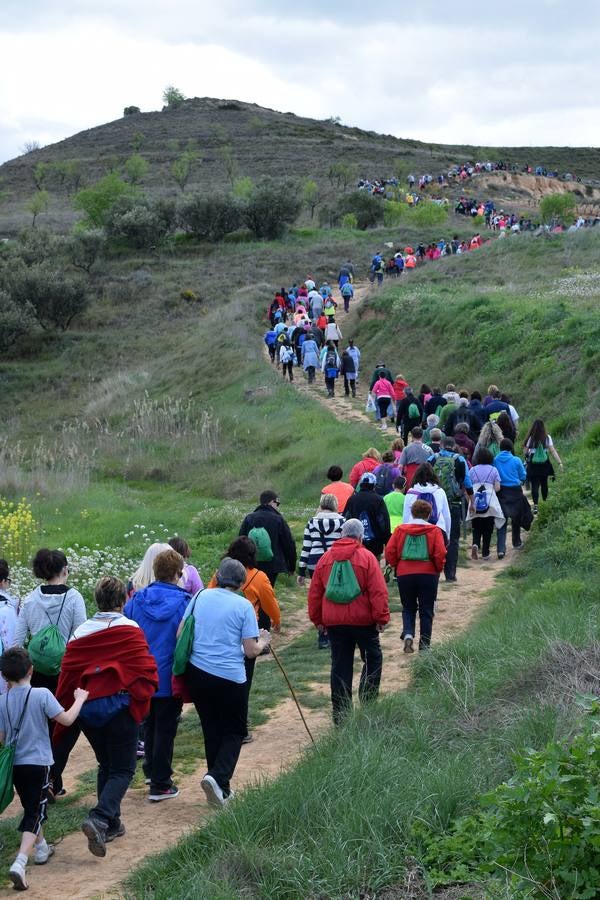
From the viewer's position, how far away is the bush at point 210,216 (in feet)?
175

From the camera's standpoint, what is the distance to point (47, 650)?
6.52 metres

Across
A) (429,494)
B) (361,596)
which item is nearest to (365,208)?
(429,494)

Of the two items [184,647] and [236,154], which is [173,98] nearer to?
[236,154]

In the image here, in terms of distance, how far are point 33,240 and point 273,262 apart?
Answer: 41.5ft

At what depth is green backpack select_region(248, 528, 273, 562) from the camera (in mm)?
9680

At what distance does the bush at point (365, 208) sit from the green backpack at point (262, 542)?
51.9m

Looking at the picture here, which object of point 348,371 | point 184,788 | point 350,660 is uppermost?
point 348,371

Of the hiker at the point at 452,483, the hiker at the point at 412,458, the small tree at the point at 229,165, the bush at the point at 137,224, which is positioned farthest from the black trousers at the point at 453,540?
the small tree at the point at 229,165

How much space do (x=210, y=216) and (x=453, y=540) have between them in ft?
145

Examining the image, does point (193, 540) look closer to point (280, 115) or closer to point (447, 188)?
point (447, 188)

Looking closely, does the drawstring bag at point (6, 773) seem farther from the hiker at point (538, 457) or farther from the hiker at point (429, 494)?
the hiker at point (538, 457)

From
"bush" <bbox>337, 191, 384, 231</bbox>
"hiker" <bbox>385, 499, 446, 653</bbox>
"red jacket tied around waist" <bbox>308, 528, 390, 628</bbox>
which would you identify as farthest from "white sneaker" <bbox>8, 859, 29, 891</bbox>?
"bush" <bbox>337, 191, 384, 231</bbox>

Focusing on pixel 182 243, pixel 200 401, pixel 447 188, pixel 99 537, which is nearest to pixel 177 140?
pixel 447 188

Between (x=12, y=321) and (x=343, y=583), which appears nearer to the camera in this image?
(x=343, y=583)
